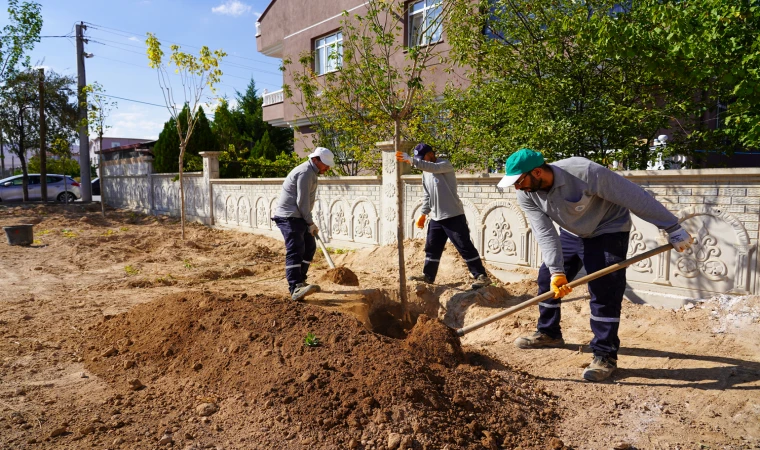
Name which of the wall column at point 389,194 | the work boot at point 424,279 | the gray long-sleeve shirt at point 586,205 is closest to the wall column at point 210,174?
the wall column at point 389,194

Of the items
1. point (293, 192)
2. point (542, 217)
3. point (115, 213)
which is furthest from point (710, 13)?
point (115, 213)

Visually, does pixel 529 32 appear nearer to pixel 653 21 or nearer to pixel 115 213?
pixel 653 21

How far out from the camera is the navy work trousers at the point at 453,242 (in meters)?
6.00

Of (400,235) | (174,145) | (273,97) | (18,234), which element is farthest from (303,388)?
(273,97)

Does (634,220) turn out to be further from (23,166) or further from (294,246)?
(23,166)

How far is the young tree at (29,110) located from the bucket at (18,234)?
10.4 metres

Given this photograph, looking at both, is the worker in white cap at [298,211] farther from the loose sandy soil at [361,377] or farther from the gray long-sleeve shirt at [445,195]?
the gray long-sleeve shirt at [445,195]

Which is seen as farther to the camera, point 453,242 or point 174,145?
point 174,145

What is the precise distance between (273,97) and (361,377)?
1827 cm

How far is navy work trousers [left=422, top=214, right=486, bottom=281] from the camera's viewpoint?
5996mm

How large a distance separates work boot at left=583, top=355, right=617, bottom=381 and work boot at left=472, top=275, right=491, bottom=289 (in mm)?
2243

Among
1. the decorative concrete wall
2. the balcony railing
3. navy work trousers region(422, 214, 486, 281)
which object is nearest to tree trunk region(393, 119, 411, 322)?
the decorative concrete wall

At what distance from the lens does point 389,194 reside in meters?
8.33

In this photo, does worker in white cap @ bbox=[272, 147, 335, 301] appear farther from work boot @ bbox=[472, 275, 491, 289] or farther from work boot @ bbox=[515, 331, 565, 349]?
work boot @ bbox=[515, 331, 565, 349]
